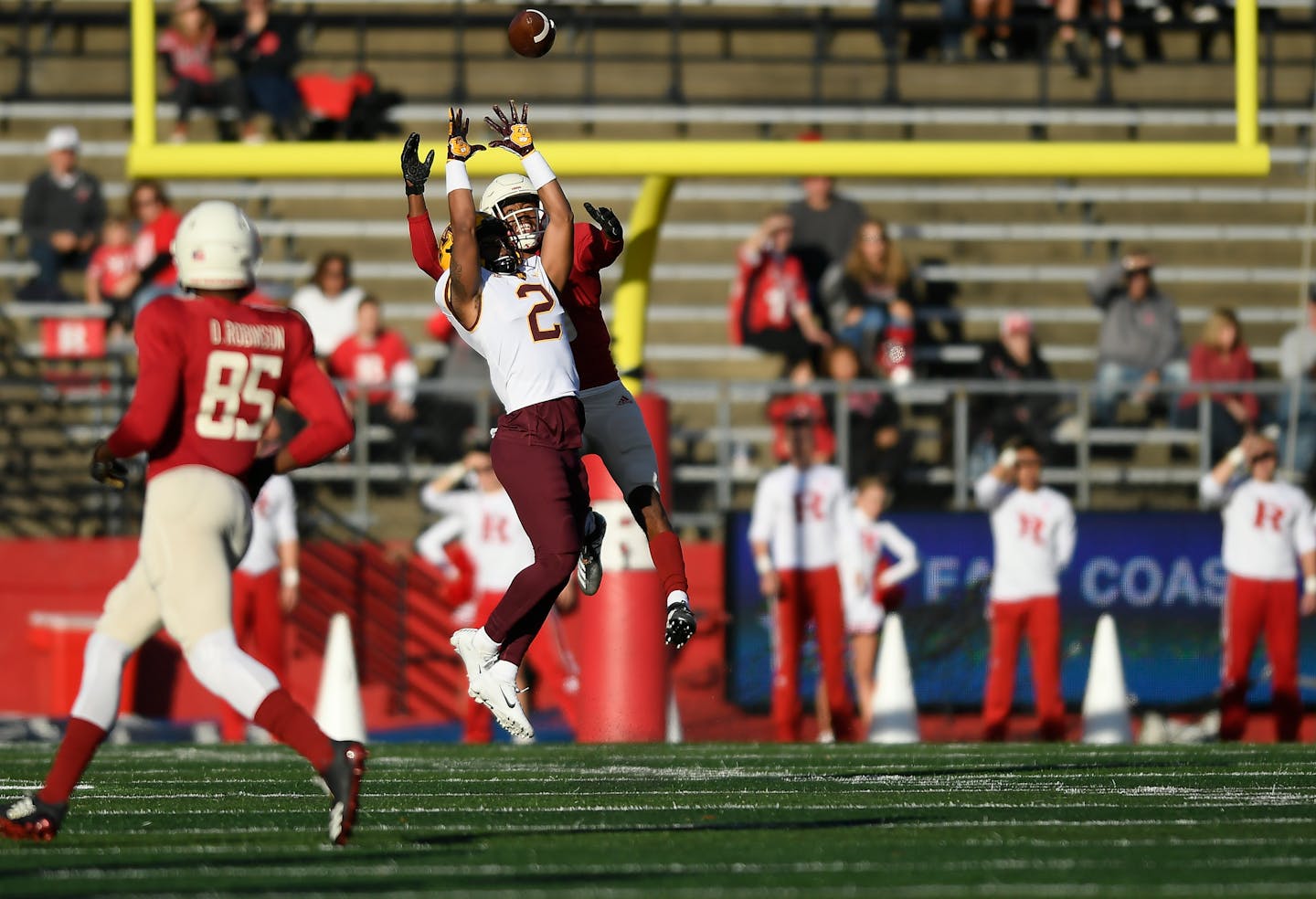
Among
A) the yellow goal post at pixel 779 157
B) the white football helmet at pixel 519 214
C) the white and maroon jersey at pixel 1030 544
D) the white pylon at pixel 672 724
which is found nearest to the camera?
the white football helmet at pixel 519 214

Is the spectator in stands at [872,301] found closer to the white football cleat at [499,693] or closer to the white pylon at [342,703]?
the white pylon at [342,703]

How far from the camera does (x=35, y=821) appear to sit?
5.39m

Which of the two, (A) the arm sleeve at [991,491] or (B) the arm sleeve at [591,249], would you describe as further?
(A) the arm sleeve at [991,491]

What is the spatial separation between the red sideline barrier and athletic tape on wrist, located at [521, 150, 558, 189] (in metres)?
3.33

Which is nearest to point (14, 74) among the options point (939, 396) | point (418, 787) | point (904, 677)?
point (939, 396)

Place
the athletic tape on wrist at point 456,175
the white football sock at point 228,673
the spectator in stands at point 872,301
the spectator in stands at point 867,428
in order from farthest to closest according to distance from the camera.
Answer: the spectator in stands at point 872,301 → the spectator in stands at point 867,428 → the athletic tape on wrist at point 456,175 → the white football sock at point 228,673

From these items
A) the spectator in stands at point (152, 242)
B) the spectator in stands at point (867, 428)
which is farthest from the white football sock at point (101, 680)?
the spectator in stands at point (152, 242)

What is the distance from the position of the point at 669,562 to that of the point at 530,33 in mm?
1903

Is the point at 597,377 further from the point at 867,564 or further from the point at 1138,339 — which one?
the point at 1138,339

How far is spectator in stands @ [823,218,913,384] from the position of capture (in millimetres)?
14031

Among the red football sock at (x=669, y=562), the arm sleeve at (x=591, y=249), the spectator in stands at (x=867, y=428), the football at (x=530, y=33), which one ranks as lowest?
the red football sock at (x=669, y=562)

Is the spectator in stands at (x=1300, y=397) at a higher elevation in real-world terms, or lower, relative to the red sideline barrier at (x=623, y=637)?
higher

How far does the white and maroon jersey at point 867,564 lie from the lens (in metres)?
12.1

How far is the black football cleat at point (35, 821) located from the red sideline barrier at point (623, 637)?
16.8ft
